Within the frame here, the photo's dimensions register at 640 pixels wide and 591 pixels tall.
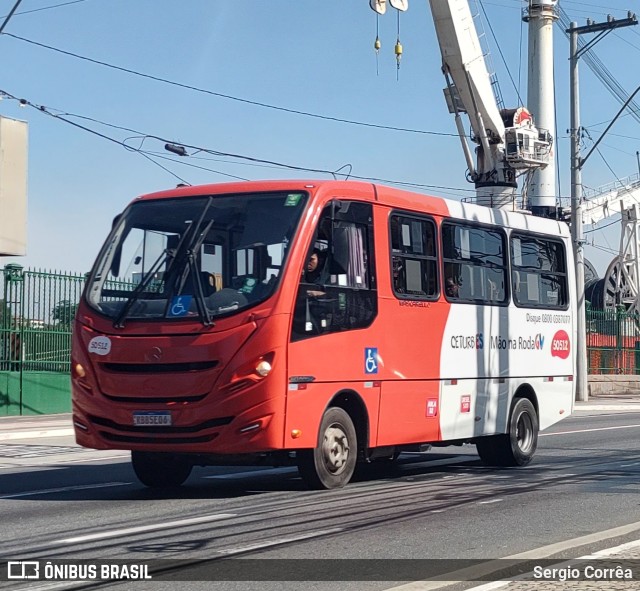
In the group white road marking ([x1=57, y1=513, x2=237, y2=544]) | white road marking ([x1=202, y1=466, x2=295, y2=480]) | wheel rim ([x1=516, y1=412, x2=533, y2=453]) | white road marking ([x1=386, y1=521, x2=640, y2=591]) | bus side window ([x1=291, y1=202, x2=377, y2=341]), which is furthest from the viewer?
wheel rim ([x1=516, y1=412, x2=533, y2=453])

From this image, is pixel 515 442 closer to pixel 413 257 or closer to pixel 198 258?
pixel 413 257

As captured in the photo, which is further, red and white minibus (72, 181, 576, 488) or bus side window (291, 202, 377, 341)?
bus side window (291, 202, 377, 341)

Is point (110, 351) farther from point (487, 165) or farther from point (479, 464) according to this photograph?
point (487, 165)

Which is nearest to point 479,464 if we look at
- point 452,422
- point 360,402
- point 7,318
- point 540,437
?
point 452,422

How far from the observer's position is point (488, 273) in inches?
575

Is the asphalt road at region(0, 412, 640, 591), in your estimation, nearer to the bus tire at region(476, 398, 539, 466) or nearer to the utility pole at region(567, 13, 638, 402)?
the bus tire at region(476, 398, 539, 466)

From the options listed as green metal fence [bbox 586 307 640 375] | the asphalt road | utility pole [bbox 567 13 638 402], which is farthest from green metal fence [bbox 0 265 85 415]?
green metal fence [bbox 586 307 640 375]

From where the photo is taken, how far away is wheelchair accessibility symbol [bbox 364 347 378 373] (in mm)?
12148

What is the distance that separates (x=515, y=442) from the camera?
15047mm

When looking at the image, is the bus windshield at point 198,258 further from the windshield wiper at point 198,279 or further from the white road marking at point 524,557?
the white road marking at point 524,557

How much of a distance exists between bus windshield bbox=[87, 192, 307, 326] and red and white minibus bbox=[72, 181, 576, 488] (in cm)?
1

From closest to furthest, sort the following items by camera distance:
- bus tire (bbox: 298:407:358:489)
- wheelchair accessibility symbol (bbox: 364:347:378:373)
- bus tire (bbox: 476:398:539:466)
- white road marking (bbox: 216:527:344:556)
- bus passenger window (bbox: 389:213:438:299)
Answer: white road marking (bbox: 216:527:344:556) → bus tire (bbox: 298:407:358:489) → wheelchair accessibility symbol (bbox: 364:347:378:373) → bus passenger window (bbox: 389:213:438:299) → bus tire (bbox: 476:398:539:466)

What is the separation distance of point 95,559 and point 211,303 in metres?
3.82

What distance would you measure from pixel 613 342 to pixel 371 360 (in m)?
34.6
